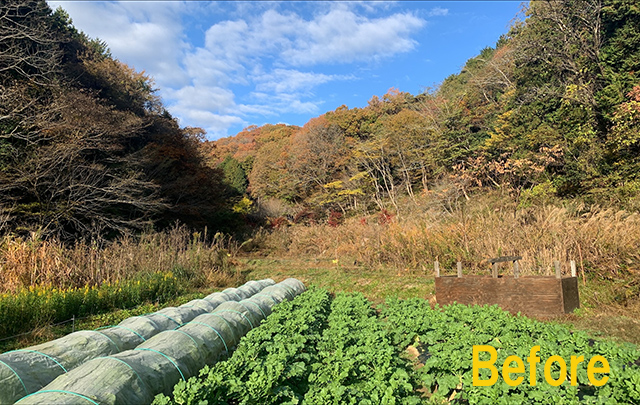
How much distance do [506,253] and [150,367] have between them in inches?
319

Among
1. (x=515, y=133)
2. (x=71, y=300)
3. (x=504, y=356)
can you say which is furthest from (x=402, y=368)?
(x=515, y=133)

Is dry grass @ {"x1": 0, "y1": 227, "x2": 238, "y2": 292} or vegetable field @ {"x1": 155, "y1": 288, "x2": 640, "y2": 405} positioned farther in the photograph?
dry grass @ {"x1": 0, "y1": 227, "x2": 238, "y2": 292}

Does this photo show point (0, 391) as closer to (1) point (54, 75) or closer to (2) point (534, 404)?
(2) point (534, 404)

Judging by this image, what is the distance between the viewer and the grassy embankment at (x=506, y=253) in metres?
6.73

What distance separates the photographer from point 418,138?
2206cm

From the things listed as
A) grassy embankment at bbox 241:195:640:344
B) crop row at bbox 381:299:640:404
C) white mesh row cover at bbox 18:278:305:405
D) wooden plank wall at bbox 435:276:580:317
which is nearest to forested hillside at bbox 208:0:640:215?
grassy embankment at bbox 241:195:640:344

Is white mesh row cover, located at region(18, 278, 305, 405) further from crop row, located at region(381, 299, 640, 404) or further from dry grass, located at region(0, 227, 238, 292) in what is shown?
dry grass, located at region(0, 227, 238, 292)

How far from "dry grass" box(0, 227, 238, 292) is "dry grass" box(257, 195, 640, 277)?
17.1 feet

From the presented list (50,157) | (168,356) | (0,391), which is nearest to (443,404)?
(168,356)

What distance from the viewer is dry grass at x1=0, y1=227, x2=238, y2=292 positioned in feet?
23.0

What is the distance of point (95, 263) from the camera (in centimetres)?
839

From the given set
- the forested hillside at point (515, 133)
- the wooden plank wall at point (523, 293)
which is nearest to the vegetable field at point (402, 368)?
the wooden plank wall at point (523, 293)

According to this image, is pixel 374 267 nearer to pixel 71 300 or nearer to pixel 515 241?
pixel 515 241

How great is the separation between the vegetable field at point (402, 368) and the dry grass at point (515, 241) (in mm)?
4007
